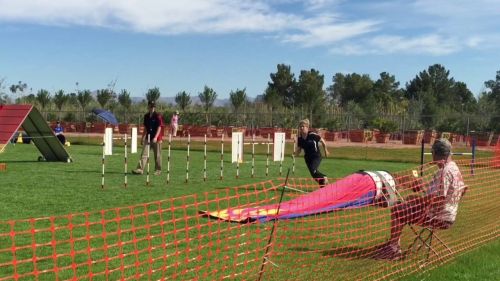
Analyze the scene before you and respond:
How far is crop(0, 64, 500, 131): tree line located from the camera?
1773 inches

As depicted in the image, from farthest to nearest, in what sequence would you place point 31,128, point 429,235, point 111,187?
point 31,128, point 111,187, point 429,235

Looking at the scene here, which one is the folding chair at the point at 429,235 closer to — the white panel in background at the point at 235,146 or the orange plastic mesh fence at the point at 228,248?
the orange plastic mesh fence at the point at 228,248

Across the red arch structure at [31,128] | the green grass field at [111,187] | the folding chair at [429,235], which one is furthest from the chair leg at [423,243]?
the red arch structure at [31,128]

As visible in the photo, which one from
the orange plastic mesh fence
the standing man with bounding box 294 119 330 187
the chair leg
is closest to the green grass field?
the chair leg

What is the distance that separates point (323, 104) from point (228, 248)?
59.0 metres

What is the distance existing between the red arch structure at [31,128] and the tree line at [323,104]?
7558 mm

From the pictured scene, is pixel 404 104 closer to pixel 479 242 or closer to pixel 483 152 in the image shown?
pixel 483 152

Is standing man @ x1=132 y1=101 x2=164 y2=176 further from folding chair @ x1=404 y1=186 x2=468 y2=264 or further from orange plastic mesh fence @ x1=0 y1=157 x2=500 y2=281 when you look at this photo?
folding chair @ x1=404 y1=186 x2=468 y2=264

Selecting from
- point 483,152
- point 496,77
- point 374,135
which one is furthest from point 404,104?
point 483,152

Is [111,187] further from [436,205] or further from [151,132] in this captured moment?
[436,205]

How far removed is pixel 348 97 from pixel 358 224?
Answer: 77.7 metres

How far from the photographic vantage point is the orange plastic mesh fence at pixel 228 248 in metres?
5.41

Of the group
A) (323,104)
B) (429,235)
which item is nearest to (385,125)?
(323,104)

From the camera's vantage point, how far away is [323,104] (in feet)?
212
